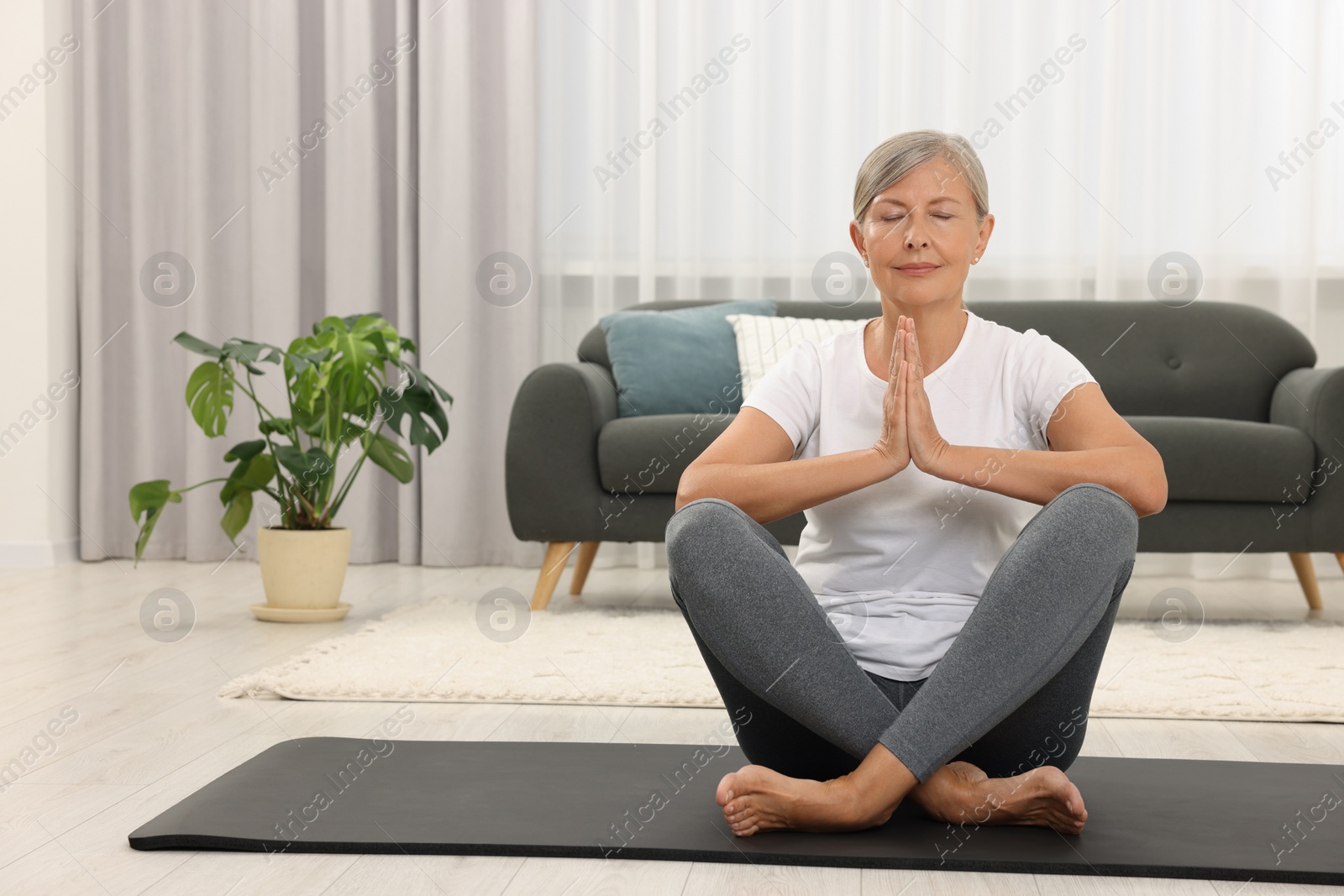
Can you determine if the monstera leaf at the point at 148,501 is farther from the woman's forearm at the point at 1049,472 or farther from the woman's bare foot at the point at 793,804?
the woman's forearm at the point at 1049,472

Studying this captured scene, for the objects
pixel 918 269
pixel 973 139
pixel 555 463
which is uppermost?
pixel 973 139

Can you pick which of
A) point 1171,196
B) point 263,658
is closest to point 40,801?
point 263,658

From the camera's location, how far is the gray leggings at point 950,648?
3.88 feet

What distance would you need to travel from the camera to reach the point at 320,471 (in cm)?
285

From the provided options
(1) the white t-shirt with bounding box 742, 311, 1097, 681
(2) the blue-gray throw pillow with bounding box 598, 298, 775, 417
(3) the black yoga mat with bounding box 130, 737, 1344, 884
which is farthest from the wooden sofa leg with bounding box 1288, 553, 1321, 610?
(1) the white t-shirt with bounding box 742, 311, 1097, 681

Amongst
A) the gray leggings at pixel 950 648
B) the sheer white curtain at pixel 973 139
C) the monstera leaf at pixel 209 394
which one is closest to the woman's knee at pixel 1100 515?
the gray leggings at pixel 950 648

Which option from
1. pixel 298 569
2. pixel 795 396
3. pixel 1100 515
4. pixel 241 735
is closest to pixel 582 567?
pixel 298 569

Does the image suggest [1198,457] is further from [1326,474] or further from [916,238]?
[916,238]

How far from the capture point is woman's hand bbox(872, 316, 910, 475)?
50.7 inches

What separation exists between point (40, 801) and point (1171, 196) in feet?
11.4

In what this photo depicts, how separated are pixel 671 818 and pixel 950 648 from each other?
386 millimetres

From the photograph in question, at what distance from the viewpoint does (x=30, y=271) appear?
3861mm

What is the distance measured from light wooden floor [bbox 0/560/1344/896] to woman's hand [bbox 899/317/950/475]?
42 cm

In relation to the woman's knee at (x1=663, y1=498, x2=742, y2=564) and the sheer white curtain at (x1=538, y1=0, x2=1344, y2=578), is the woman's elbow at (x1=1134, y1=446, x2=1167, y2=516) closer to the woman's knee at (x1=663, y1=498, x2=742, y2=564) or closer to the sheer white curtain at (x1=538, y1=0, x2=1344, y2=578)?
the woman's knee at (x1=663, y1=498, x2=742, y2=564)
